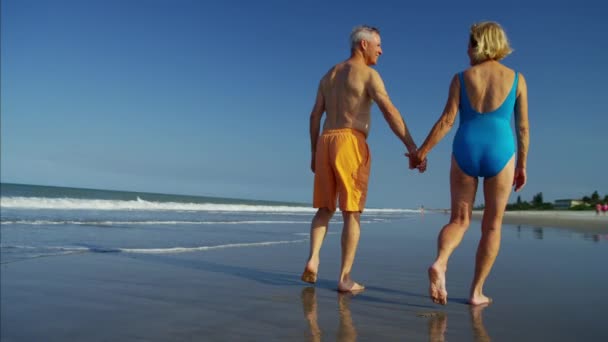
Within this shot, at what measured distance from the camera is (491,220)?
10.6 ft

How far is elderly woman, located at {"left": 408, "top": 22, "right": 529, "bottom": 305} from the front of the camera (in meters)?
3.13

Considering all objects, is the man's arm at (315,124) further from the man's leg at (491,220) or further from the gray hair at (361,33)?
the man's leg at (491,220)

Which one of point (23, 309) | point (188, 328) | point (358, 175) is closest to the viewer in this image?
point (188, 328)

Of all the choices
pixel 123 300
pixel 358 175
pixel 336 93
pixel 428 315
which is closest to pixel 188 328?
pixel 123 300

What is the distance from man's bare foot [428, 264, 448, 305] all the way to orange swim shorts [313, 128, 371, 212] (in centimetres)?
90

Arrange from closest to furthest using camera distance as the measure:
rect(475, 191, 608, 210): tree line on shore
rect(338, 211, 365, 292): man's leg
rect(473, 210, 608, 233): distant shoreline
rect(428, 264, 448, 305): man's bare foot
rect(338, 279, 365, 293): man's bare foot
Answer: rect(428, 264, 448, 305): man's bare foot
rect(338, 279, 365, 293): man's bare foot
rect(338, 211, 365, 292): man's leg
rect(473, 210, 608, 233): distant shoreline
rect(475, 191, 608, 210): tree line on shore

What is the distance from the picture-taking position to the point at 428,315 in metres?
2.81

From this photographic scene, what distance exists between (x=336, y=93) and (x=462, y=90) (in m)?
1.06

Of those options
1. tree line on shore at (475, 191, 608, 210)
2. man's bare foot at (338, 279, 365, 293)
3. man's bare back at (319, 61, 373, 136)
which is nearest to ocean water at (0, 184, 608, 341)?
man's bare foot at (338, 279, 365, 293)

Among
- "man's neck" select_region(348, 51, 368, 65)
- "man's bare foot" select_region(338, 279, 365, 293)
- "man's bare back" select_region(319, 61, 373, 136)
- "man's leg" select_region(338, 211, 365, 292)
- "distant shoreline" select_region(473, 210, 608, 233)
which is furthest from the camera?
"distant shoreline" select_region(473, 210, 608, 233)

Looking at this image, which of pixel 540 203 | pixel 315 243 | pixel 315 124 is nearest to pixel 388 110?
pixel 315 124

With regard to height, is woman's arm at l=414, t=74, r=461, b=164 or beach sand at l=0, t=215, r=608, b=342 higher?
woman's arm at l=414, t=74, r=461, b=164

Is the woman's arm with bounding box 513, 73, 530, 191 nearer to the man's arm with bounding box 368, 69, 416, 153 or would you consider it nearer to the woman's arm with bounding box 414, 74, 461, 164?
the woman's arm with bounding box 414, 74, 461, 164

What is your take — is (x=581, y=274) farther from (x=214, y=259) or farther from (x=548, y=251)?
(x=214, y=259)
